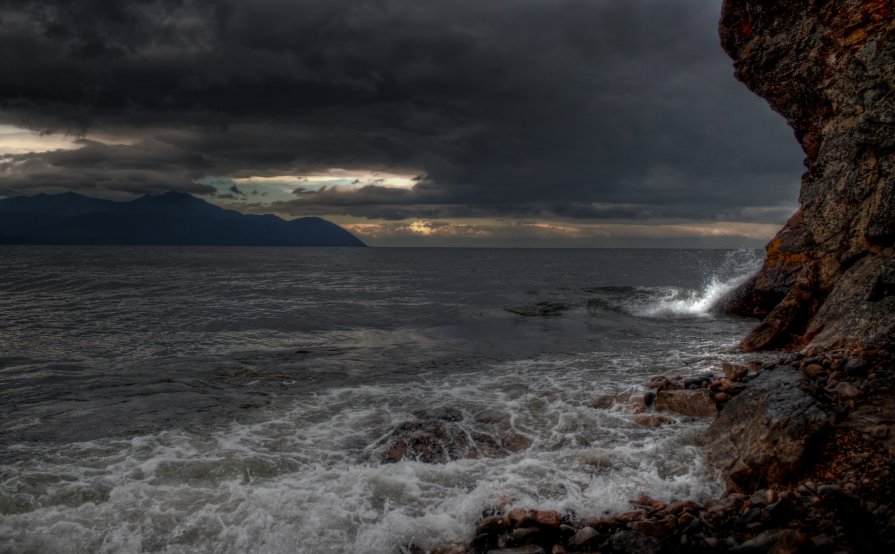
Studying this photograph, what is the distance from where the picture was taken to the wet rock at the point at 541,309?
32.5 meters

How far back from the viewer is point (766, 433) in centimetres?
790

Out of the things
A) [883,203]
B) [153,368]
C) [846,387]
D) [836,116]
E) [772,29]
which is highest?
[772,29]

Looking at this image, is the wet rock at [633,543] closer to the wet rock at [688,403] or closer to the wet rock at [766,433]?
the wet rock at [766,433]

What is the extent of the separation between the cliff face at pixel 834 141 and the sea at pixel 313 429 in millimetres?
3193

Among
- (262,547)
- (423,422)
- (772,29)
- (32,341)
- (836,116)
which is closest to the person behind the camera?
(262,547)

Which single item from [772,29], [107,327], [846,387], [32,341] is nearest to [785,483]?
[846,387]

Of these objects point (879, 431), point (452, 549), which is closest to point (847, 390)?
point (879, 431)

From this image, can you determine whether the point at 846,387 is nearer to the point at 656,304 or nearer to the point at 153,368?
the point at 153,368

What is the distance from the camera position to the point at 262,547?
22.9 ft

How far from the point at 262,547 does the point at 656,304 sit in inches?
1345

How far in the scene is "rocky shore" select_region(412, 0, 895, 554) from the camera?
20.8 feet

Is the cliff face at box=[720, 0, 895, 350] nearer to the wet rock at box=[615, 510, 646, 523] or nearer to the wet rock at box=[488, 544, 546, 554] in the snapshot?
the wet rock at box=[615, 510, 646, 523]

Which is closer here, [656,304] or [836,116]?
[836,116]

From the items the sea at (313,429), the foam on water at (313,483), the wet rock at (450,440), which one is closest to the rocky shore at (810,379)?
the foam on water at (313,483)
